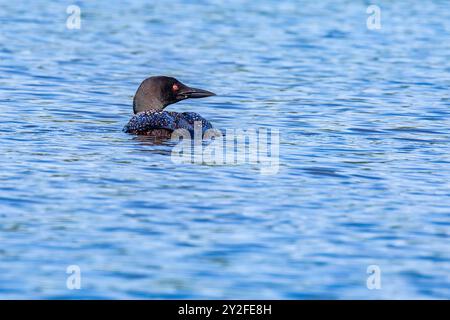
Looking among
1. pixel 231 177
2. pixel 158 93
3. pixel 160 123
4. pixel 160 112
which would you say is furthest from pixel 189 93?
pixel 231 177

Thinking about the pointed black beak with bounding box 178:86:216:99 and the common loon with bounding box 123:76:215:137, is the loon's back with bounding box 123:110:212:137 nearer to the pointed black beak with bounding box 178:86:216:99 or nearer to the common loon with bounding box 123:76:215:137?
the common loon with bounding box 123:76:215:137

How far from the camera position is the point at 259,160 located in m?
9.30

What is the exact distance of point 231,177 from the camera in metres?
8.61

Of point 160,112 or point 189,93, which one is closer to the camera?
point 160,112

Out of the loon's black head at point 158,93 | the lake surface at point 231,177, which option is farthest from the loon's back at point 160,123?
the loon's black head at point 158,93

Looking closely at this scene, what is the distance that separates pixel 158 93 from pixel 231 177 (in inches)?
109

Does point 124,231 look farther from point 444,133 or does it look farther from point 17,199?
point 444,133

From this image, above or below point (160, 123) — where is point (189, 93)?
above

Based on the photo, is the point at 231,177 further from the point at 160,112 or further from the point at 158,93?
the point at 158,93

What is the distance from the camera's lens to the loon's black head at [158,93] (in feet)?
36.3

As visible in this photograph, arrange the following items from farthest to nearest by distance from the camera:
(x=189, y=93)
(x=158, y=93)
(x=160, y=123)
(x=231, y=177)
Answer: (x=189, y=93) → (x=158, y=93) → (x=160, y=123) → (x=231, y=177)

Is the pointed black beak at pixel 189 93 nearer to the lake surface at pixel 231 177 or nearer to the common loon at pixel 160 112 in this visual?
the common loon at pixel 160 112

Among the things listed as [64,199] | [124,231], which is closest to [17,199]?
[64,199]

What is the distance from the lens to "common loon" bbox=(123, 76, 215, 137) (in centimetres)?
1038
